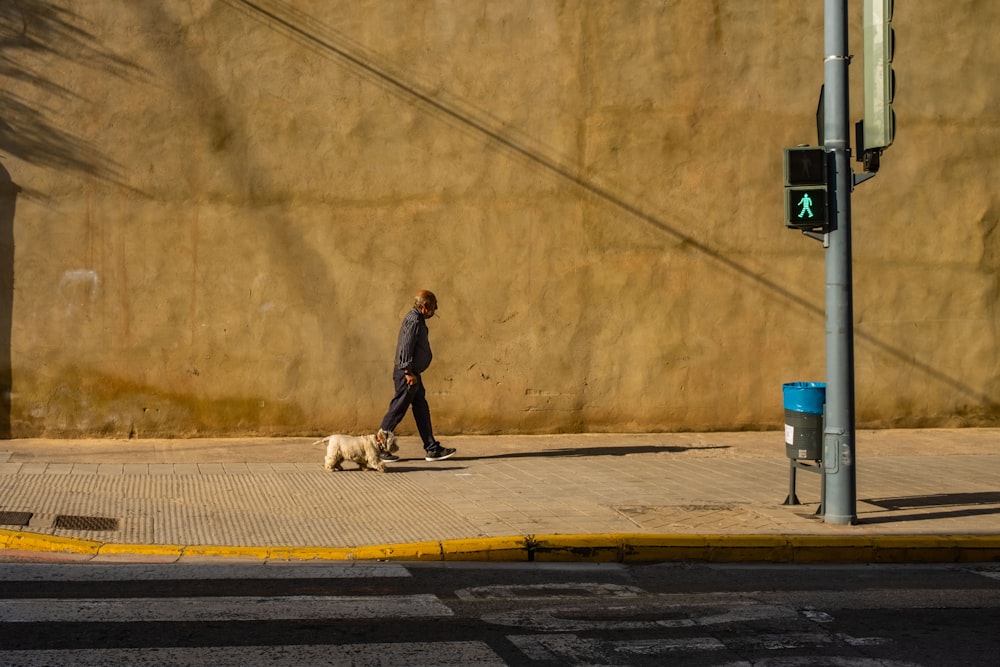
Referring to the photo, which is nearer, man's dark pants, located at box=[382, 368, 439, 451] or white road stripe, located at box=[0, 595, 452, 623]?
white road stripe, located at box=[0, 595, 452, 623]

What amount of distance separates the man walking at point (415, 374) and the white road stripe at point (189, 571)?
4.17 m

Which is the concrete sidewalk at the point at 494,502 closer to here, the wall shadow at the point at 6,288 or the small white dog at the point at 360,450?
the small white dog at the point at 360,450

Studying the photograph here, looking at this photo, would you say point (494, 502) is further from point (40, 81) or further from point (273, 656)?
point (40, 81)

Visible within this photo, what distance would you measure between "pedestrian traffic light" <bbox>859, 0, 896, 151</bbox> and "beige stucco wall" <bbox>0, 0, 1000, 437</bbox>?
5.25 meters

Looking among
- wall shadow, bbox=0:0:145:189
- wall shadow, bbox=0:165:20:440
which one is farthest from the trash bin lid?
wall shadow, bbox=0:165:20:440

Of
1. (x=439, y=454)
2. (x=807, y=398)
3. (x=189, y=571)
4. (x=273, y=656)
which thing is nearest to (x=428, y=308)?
(x=439, y=454)

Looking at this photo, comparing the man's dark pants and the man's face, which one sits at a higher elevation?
the man's face

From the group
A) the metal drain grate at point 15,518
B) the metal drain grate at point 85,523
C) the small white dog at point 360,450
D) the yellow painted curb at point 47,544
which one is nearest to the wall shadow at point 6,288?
the small white dog at point 360,450

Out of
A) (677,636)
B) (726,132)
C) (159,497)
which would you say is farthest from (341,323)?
(677,636)

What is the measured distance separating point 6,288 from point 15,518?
4.99 m

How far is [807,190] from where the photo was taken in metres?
9.58

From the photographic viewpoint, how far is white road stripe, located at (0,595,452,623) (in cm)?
662

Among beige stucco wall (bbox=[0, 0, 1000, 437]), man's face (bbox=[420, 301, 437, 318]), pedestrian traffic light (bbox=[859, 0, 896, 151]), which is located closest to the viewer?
pedestrian traffic light (bbox=[859, 0, 896, 151])

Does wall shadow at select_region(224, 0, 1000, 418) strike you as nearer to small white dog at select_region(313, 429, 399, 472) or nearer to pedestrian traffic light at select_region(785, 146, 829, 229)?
small white dog at select_region(313, 429, 399, 472)
